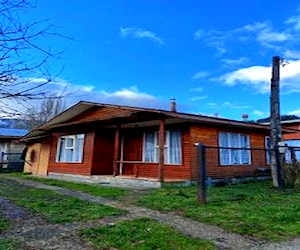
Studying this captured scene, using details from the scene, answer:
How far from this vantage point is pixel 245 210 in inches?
300

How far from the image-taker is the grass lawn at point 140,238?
501 cm

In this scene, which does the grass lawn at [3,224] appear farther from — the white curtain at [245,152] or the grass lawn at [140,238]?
the white curtain at [245,152]

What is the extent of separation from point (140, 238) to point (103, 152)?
12163 mm

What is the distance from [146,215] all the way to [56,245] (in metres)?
2.49

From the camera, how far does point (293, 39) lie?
14672 millimetres

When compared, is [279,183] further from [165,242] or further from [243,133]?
[165,242]

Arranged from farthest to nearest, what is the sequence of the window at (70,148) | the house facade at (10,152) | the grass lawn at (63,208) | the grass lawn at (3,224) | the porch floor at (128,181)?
1. the house facade at (10,152)
2. the window at (70,148)
3. the porch floor at (128,181)
4. the grass lawn at (63,208)
5. the grass lawn at (3,224)

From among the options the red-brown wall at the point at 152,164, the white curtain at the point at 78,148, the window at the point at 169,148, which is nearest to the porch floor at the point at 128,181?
the red-brown wall at the point at 152,164

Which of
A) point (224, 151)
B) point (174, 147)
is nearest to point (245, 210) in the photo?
point (174, 147)

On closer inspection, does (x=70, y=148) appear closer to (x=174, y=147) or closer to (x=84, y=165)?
(x=84, y=165)

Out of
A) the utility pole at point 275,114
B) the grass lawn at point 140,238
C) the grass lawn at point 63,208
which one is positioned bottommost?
the grass lawn at point 140,238

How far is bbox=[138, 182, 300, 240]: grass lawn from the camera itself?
610 cm

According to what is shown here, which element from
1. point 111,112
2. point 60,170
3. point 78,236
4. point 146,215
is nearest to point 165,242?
point 78,236

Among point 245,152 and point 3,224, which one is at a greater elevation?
point 245,152
